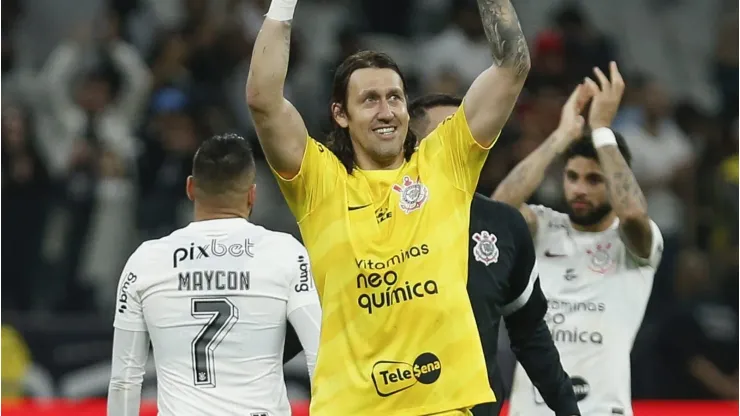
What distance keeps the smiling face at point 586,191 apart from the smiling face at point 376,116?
2022 millimetres

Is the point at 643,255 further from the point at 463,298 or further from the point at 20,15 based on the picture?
the point at 20,15

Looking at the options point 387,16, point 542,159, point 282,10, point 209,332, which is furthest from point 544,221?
point 387,16

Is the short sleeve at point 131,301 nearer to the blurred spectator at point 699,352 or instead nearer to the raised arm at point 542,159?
the raised arm at point 542,159

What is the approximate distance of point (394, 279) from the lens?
17.0 ft

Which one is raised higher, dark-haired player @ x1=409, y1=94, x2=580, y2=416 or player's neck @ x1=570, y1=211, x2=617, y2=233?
player's neck @ x1=570, y1=211, x2=617, y2=233

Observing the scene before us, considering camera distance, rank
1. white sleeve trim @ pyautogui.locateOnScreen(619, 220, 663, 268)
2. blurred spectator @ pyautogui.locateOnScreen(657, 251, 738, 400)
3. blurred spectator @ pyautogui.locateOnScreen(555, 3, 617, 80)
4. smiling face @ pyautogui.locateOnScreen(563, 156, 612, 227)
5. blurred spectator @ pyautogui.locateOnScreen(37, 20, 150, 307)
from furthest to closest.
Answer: blurred spectator @ pyautogui.locateOnScreen(555, 3, 617, 80)
blurred spectator @ pyautogui.locateOnScreen(37, 20, 150, 307)
blurred spectator @ pyautogui.locateOnScreen(657, 251, 738, 400)
smiling face @ pyautogui.locateOnScreen(563, 156, 612, 227)
white sleeve trim @ pyautogui.locateOnScreen(619, 220, 663, 268)

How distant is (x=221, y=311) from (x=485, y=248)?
→ 108cm

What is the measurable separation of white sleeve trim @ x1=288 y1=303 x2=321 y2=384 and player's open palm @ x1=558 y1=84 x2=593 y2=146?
5.91 ft

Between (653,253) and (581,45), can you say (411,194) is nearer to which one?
(653,253)

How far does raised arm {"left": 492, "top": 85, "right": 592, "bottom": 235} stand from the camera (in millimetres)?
7109

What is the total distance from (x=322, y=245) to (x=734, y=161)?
887 cm

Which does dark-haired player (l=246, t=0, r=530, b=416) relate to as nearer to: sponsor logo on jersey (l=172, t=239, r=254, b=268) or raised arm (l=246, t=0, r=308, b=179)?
raised arm (l=246, t=0, r=308, b=179)

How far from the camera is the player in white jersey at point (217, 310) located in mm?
5895

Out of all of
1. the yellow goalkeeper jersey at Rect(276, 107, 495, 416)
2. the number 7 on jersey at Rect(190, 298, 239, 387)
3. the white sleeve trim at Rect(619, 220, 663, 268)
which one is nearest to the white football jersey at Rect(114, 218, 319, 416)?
the number 7 on jersey at Rect(190, 298, 239, 387)
